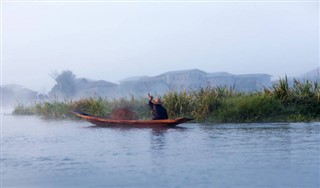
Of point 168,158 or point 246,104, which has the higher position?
point 246,104

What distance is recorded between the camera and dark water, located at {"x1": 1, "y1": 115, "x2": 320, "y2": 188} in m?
10.0

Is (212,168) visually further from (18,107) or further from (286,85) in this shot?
(18,107)

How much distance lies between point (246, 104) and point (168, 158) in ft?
35.8

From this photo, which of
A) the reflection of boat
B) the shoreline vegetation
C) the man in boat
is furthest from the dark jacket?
the shoreline vegetation

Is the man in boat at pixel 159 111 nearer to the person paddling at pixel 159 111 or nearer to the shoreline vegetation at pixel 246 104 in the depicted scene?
the person paddling at pixel 159 111

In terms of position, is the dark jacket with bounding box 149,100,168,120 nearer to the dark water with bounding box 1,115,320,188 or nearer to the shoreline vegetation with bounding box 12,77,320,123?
the dark water with bounding box 1,115,320,188

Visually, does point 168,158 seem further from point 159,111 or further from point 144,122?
point 159,111

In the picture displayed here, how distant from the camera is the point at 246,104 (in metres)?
23.1

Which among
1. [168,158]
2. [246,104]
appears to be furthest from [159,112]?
[168,158]

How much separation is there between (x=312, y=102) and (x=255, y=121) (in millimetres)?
3183

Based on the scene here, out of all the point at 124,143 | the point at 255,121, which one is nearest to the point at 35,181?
the point at 124,143

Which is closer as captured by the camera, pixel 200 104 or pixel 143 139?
pixel 143 139

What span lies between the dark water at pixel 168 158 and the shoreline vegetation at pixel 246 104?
106 inches

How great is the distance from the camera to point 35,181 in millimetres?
10219
